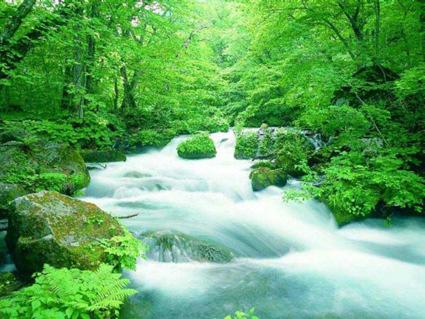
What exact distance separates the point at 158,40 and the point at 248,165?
5.80 metres

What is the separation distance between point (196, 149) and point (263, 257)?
9.01 m

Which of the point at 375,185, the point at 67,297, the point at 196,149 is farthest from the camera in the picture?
the point at 196,149

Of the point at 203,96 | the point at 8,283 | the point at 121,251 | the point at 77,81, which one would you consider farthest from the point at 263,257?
the point at 203,96

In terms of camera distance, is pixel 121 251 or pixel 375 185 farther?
pixel 375 185

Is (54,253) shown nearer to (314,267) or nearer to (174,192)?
(314,267)

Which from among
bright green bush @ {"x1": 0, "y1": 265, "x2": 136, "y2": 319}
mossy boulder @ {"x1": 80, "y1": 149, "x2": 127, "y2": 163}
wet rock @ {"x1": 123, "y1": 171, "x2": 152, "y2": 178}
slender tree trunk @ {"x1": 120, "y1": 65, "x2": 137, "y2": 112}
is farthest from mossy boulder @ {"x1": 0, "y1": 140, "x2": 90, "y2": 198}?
slender tree trunk @ {"x1": 120, "y1": 65, "x2": 137, "y2": 112}

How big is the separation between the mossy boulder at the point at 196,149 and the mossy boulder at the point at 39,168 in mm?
6117

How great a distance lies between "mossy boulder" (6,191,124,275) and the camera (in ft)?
13.3

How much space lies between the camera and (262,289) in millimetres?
4770

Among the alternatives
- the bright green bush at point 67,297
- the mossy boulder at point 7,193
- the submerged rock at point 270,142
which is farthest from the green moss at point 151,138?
the bright green bush at point 67,297

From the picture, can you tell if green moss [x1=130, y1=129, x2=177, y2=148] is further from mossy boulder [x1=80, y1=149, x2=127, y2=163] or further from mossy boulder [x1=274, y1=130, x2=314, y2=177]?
mossy boulder [x1=274, y1=130, x2=314, y2=177]

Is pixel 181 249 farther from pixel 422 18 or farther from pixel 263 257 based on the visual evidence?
pixel 422 18

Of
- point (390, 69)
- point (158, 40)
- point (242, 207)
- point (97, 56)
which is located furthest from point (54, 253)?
point (158, 40)

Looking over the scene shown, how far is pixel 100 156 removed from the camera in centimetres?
1196
